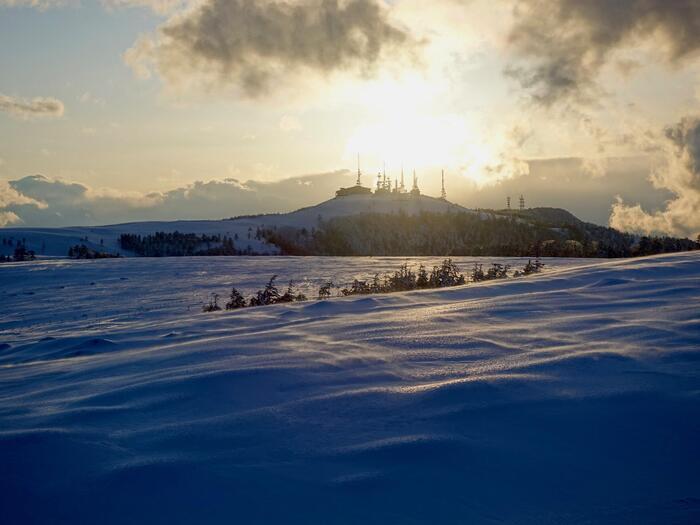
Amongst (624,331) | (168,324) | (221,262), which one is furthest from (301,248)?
(624,331)

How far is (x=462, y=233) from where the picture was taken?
63.9m

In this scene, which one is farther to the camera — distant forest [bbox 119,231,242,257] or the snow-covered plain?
distant forest [bbox 119,231,242,257]

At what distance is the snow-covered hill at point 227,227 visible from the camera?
3775 centimetres

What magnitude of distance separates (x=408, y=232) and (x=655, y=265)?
184 feet

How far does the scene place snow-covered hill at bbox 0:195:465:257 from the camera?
124ft

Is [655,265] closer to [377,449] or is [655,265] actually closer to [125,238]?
[377,449]

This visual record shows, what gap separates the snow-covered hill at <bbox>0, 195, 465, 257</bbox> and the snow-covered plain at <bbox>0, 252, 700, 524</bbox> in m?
34.0

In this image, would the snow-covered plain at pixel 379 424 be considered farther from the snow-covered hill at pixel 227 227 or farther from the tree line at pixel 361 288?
the snow-covered hill at pixel 227 227

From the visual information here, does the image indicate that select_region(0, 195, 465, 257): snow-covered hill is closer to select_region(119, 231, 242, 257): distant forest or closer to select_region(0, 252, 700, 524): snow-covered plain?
select_region(119, 231, 242, 257): distant forest

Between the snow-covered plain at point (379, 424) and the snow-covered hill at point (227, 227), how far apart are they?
3398 cm

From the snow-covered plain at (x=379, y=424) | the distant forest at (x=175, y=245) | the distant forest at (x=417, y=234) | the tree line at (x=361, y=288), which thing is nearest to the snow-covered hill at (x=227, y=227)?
the distant forest at (x=175, y=245)

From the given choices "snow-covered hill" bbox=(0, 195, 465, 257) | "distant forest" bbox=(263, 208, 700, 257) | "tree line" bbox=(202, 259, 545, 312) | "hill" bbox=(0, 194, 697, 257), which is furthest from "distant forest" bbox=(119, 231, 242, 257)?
"tree line" bbox=(202, 259, 545, 312)

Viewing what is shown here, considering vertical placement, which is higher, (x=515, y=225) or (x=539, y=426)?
(x=515, y=225)

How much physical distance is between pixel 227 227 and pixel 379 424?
57.5 metres
